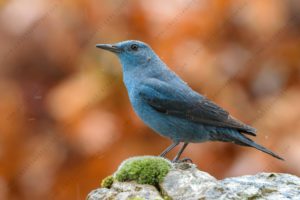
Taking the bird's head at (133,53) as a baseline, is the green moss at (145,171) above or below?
below

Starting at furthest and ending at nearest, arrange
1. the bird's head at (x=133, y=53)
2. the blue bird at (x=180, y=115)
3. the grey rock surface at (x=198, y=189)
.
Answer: the bird's head at (x=133, y=53)
the blue bird at (x=180, y=115)
the grey rock surface at (x=198, y=189)

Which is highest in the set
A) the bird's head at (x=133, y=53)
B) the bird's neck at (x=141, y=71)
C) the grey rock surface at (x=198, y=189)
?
the bird's head at (x=133, y=53)

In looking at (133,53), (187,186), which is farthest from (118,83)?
(187,186)

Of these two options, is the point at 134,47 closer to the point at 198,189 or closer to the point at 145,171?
the point at 145,171

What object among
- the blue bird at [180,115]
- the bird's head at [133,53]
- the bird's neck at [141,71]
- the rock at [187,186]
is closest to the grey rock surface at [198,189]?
the rock at [187,186]

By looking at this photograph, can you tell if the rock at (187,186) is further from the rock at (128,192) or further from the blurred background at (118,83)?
the blurred background at (118,83)

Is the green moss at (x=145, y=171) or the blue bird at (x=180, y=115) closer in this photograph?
the green moss at (x=145, y=171)
